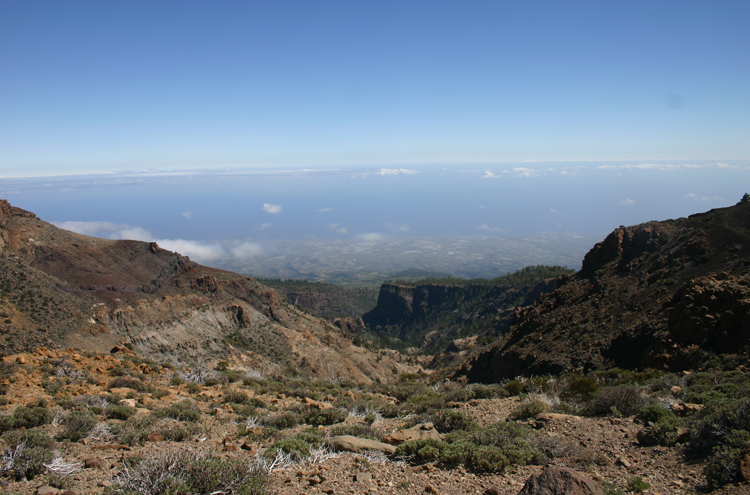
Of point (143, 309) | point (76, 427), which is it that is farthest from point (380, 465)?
point (143, 309)

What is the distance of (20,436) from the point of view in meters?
6.27

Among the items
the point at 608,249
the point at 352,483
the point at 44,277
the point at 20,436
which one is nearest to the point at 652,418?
the point at 352,483

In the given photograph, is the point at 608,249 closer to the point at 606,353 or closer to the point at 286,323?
the point at 606,353

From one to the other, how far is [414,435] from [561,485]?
14.2 feet

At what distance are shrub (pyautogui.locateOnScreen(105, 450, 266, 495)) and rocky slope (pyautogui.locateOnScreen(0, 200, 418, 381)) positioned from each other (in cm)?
2039

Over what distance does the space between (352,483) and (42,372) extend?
13.5 m

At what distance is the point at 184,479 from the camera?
4.96 meters

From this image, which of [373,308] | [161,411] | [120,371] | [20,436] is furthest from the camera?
[373,308]

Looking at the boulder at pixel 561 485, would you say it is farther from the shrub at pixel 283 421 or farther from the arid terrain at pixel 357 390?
the shrub at pixel 283 421

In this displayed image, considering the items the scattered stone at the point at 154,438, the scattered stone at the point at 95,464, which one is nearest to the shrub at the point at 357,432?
the scattered stone at the point at 154,438

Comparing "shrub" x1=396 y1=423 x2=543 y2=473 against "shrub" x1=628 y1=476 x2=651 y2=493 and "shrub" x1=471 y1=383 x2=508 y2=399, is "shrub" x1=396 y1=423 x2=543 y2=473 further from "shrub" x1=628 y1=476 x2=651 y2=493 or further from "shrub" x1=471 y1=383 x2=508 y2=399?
"shrub" x1=471 y1=383 x2=508 y2=399

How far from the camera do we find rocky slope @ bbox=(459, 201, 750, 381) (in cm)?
1544

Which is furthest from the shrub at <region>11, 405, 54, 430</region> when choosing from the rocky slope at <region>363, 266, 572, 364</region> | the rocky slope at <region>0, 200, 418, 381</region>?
the rocky slope at <region>363, 266, 572, 364</region>

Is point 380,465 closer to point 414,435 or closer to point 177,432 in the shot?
point 414,435
